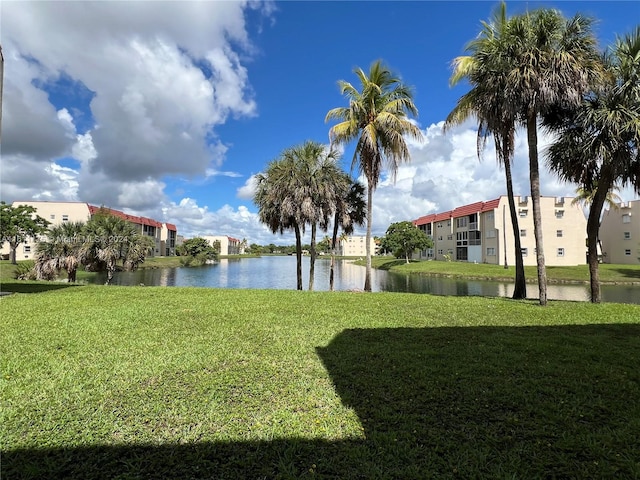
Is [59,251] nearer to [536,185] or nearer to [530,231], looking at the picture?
[536,185]

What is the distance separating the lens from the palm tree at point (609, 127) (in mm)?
9906

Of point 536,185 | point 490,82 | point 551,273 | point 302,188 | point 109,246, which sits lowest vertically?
point 551,273

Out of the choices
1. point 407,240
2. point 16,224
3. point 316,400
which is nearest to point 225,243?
point 407,240

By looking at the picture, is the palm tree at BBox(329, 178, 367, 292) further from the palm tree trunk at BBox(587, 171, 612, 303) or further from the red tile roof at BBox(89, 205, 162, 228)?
the red tile roof at BBox(89, 205, 162, 228)

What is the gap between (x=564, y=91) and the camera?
9.51 metres

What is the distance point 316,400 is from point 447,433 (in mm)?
1386

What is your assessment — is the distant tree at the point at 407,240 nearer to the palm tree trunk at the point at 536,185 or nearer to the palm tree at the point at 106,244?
the palm tree at the point at 106,244

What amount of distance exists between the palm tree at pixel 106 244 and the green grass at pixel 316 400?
1484 cm

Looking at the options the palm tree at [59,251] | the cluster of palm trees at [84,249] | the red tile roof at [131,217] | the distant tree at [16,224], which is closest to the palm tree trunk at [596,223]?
the cluster of palm trees at [84,249]

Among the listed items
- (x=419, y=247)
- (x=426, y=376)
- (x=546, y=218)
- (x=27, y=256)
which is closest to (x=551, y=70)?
(x=426, y=376)

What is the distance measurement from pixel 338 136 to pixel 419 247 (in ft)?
145

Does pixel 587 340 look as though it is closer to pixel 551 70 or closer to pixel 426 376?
pixel 426 376

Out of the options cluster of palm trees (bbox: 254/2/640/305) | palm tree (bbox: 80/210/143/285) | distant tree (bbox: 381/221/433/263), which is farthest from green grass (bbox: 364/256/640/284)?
palm tree (bbox: 80/210/143/285)

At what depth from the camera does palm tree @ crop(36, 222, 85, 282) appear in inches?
812
